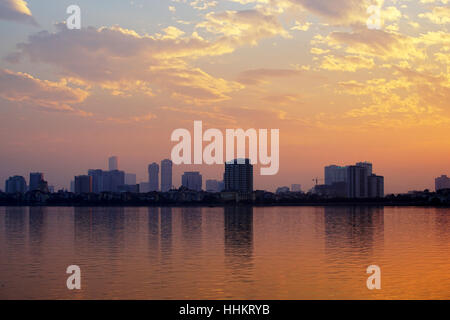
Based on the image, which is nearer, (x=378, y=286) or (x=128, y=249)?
(x=378, y=286)

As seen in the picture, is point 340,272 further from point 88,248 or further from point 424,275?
point 88,248

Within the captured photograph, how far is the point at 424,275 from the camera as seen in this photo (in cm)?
4209

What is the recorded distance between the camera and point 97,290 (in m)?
35.9
